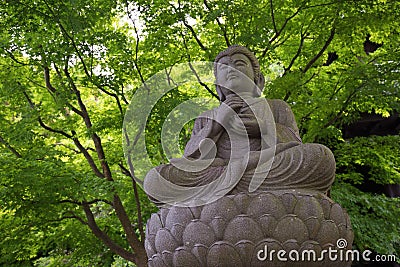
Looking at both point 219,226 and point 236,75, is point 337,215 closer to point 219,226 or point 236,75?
point 219,226

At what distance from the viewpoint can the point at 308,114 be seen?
216 inches

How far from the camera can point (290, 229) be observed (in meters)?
2.43

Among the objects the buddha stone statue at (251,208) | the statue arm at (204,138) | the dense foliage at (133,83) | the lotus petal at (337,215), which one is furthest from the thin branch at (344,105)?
the lotus petal at (337,215)

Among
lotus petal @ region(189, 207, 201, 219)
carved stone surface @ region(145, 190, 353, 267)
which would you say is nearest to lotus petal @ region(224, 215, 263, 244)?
carved stone surface @ region(145, 190, 353, 267)

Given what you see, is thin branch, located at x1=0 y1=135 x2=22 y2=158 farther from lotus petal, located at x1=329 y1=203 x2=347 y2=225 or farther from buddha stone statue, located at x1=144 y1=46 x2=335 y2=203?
lotus petal, located at x1=329 y1=203 x2=347 y2=225

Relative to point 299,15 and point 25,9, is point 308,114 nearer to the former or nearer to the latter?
point 299,15

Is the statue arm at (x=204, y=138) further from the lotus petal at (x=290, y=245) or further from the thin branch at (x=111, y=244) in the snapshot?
the thin branch at (x=111, y=244)

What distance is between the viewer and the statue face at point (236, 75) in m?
3.80

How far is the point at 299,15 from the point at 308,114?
58.8 inches

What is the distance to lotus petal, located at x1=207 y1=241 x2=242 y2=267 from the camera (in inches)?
94.3

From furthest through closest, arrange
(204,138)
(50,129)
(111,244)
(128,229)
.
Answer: (50,129), (111,244), (128,229), (204,138)

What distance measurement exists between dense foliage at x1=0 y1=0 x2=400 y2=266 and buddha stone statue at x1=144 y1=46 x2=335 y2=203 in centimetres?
131

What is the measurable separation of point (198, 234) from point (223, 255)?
0.21 m

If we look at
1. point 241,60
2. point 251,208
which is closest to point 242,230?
point 251,208
